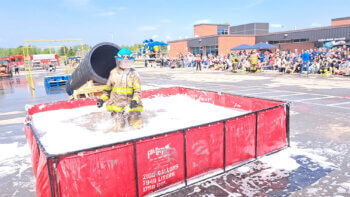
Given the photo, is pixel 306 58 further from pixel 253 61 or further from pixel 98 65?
pixel 98 65

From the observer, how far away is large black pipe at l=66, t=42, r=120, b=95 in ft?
24.7

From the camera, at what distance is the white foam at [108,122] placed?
5.76 meters

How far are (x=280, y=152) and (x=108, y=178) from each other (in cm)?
386

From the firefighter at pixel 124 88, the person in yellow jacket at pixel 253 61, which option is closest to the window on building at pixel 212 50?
the person in yellow jacket at pixel 253 61

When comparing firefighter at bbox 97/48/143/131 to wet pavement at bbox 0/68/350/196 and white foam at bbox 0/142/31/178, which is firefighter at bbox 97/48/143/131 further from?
wet pavement at bbox 0/68/350/196

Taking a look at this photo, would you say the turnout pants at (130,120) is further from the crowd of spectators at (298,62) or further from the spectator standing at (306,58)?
the spectator standing at (306,58)

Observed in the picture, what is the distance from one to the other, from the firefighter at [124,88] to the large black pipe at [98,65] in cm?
172

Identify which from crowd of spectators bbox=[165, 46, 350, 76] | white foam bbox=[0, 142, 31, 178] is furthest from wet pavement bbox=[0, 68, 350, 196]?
crowd of spectators bbox=[165, 46, 350, 76]

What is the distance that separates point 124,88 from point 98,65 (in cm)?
290

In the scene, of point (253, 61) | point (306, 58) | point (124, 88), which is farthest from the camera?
point (253, 61)

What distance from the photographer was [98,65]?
8305mm

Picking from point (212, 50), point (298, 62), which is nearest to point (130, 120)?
point (298, 62)

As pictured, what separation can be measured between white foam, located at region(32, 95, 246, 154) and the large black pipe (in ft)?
3.79

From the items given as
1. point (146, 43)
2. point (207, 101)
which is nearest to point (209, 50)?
point (146, 43)
